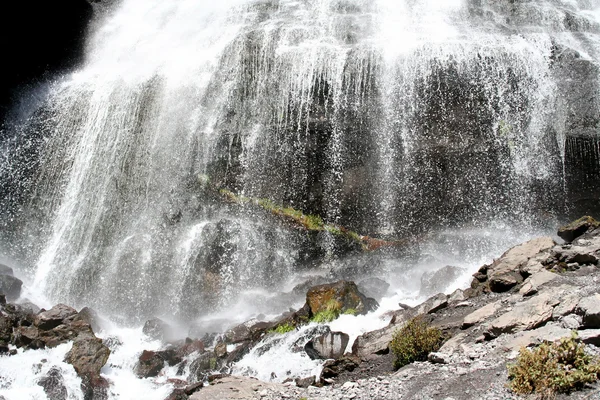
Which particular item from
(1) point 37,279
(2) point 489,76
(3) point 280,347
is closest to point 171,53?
(1) point 37,279

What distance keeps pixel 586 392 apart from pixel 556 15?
2179cm

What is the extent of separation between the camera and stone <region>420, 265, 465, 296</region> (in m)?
16.4

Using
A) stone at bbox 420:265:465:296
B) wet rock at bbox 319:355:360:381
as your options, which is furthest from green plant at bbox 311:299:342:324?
wet rock at bbox 319:355:360:381

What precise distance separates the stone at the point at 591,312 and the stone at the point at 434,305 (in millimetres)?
4701

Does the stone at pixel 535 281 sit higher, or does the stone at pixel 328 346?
the stone at pixel 535 281

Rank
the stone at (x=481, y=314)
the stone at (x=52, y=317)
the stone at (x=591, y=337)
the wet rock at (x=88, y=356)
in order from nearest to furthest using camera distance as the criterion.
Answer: the stone at (x=591, y=337) < the stone at (x=481, y=314) < the wet rock at (x=88, y=356) < the stone at (x=52, y=317)

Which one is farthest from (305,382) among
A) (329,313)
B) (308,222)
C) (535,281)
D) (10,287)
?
(10,287)

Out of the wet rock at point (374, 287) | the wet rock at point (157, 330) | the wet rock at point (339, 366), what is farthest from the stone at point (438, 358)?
the wet rock at point (157, 330)

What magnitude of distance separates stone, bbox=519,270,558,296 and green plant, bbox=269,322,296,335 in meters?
6.63

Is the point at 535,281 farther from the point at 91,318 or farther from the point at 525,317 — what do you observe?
the point at 91,318

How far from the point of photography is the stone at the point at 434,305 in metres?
12.8

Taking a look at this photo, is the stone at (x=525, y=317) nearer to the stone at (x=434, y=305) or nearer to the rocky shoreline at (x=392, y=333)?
the rocky shoreline at (x=392, y=333)

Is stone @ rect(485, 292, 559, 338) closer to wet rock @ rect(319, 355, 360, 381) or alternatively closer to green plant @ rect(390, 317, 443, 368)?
green plant @ rect(390, 317, 443, 368)

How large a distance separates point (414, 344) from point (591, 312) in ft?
11.1
